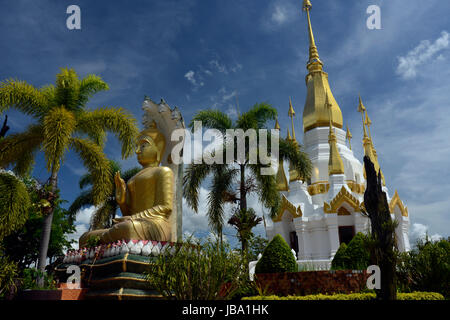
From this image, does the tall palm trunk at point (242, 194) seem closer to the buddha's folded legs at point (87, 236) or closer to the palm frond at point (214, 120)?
the palm frond at point (214, 120)

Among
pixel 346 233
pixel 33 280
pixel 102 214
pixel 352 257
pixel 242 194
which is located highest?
pixel 102 214

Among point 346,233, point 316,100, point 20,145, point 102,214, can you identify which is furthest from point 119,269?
point 316,100

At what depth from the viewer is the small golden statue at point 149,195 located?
9008 millimetres

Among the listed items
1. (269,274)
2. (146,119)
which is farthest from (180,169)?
(269,274)

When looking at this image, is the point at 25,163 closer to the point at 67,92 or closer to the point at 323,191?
the point at 67,92

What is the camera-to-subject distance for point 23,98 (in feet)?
39.2

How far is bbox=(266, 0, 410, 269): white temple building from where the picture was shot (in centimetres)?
2417

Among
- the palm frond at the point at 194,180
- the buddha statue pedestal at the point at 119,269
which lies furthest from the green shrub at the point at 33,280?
the palm frond at the point at 194,180

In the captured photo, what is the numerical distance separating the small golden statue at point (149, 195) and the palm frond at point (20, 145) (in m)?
3.66

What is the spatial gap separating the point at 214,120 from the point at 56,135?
5.79 meters
